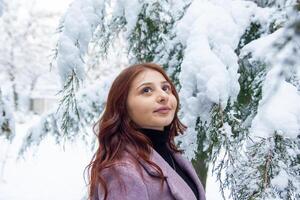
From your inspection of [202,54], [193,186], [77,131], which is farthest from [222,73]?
[77,131]

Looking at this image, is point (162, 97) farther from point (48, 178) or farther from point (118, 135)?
point (48, 178)

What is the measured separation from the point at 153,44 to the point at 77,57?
85cm

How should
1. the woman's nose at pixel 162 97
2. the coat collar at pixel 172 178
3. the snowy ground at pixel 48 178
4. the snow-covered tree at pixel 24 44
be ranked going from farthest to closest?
the snow-covered tree at pixel 24 44
the snowy ground at pixel 48 178
the woman's nose at pixel 162 97
the coat collar at pixel 172 178

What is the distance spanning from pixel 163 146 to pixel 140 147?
0.66 feet

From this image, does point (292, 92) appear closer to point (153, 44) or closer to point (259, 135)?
point (259, 135)

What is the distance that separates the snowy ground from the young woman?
4.72 metres

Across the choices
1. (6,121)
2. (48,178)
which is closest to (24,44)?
(48,178)

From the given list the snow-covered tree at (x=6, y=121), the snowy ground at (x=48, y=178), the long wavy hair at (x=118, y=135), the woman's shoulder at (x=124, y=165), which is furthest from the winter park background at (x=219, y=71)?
the snowy ground at (x=48, y=178)

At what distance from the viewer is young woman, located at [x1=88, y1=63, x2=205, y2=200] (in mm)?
1334

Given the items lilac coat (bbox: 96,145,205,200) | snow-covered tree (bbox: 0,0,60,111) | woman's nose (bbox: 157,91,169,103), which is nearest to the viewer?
lilac coat (bbox: 96,145,205,200)

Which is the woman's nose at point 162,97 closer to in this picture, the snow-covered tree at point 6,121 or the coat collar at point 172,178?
the coat collar at point 172,178

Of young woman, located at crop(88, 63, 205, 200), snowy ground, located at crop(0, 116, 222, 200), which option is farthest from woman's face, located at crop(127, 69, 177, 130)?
snowy ground, located at crop(0, 116, 222, 200)

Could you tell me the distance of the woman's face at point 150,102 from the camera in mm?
1491

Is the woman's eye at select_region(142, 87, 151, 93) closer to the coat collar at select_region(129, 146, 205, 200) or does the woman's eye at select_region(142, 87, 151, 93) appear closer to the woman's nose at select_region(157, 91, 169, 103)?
the woman's nose at select_region(157, 91, 169, 103)
